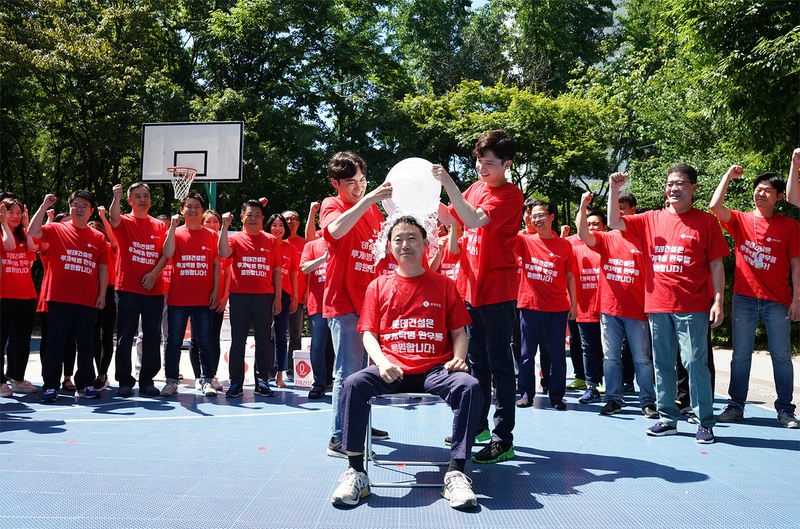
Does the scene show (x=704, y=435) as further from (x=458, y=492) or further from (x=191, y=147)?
(x=191, y=147)

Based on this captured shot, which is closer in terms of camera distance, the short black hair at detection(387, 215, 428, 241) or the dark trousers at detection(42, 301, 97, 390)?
the short black hair at detection(387, 215, 428, 241)

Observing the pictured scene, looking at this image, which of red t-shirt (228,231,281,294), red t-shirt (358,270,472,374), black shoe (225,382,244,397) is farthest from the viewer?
red t-shirt (228,231,281,294)

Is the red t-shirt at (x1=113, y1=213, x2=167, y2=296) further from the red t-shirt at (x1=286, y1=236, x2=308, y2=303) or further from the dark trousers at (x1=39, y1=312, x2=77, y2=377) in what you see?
the red t-shirt at (x1=286, y1=236, x2=308, y2=303)

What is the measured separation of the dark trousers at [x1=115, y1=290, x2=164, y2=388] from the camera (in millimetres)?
6453

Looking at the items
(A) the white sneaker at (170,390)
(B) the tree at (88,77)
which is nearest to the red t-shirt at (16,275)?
(A) the white sneaker at (170,390)

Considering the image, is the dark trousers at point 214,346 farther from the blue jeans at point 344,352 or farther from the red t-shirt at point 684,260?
the red t-shirt at point 684,260

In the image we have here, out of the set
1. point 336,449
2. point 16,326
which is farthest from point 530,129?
point 336,449

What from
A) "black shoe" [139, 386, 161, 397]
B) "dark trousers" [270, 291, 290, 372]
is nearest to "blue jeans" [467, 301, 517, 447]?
"black shoe" [139, 386, 161, 397]

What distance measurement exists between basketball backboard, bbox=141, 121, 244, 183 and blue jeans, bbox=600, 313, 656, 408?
6.46 metres

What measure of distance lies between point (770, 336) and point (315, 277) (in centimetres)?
404

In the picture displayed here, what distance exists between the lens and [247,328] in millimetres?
6820

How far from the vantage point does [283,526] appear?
2883 millimetres

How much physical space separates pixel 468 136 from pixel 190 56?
9.39m

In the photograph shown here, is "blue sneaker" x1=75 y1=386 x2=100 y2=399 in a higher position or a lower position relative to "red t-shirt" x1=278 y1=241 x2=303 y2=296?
lower
